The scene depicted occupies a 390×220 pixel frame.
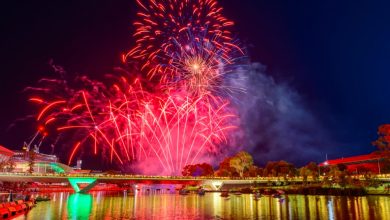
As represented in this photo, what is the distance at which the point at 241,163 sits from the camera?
170500 millimetres

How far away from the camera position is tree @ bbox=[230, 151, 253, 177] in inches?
6685

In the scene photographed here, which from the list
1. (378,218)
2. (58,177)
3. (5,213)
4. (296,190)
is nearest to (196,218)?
(378,218)

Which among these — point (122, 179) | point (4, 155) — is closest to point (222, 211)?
point (122, 179)

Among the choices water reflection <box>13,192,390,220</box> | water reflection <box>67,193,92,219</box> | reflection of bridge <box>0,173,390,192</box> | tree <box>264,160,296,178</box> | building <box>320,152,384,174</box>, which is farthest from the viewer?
tree <box>264,160,296,178</box>

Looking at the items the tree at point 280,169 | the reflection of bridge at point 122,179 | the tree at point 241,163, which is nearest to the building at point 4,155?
the reflection of bridge at point 122,179

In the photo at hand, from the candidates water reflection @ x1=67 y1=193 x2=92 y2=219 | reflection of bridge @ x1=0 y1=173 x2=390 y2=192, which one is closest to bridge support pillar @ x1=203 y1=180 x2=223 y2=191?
reflection of bridge @ x1=0 y1=173 x2=390 y2=192

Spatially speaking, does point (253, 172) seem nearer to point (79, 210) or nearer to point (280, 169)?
point (280, 169)

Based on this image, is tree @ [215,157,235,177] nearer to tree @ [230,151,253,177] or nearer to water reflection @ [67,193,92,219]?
tree @ [230,151,253,177]

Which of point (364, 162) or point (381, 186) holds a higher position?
point (364, 162)

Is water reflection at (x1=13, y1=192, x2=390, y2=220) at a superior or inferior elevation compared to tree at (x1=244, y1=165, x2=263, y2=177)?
inferior

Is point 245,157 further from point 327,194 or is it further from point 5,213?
point 5,213

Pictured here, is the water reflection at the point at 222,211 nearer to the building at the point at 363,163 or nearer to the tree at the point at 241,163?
the building at the point at 363,163

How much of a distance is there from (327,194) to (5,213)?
89034 mm

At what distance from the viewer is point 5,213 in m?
43.2
